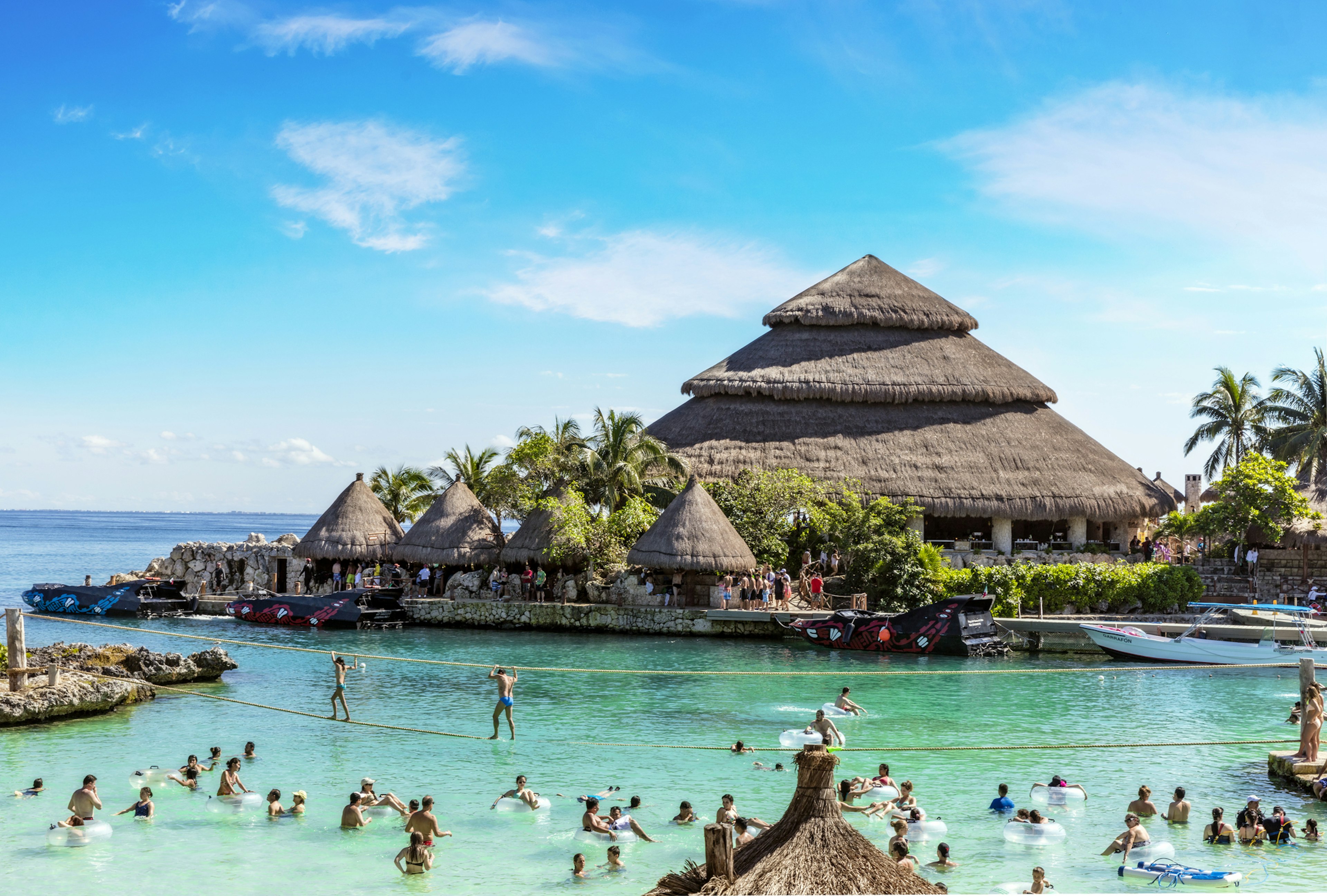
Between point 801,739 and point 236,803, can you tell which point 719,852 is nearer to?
point 236,803

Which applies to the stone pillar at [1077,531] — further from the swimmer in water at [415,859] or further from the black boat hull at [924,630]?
the swimmer in water at [415,859]

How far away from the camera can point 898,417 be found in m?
41.2

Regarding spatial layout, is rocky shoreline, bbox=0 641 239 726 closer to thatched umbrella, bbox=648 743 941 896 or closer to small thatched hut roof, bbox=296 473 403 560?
small thatched hut roof, bbox=296 473 403 560

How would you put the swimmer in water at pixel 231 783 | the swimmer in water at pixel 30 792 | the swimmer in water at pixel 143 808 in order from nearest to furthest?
the swimmer in water at pixel 143 808 → the swimmer in water at pixel 30 792 → the swimmer in water at pixel 231 783

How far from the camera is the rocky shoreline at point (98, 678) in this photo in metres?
20.9

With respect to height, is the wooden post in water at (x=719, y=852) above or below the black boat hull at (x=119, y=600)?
above

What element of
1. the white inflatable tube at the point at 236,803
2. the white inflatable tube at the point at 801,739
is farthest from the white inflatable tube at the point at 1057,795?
the white inflatable tube at the point at 236,803

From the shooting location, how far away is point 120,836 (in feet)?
48.2

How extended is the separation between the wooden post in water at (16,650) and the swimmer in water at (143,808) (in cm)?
630

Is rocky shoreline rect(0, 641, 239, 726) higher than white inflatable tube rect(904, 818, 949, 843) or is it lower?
higher

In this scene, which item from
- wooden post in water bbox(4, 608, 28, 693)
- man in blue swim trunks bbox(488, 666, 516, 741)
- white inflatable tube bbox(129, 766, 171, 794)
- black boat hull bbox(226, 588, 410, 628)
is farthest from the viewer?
black boat hull bbox(226, 588, 410, 628)

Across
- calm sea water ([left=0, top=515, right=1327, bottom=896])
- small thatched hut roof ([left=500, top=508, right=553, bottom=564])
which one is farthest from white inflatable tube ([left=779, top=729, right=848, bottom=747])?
small thatched hut roof ([left=500, top=508, right=553, bottom=564])

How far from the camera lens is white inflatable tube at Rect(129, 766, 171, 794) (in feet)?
54.9

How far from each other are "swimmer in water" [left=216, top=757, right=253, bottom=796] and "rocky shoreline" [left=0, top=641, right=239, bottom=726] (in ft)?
17.3
